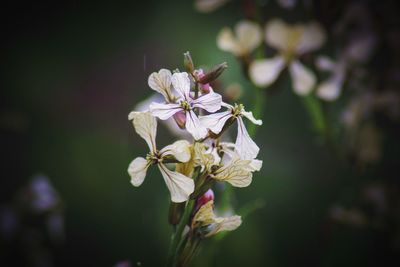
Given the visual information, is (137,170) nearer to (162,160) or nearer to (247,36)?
(162,160)

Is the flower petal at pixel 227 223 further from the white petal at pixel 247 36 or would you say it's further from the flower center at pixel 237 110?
the white petal at pixel 247 36

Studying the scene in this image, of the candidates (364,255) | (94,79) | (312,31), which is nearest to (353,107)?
(312,31)

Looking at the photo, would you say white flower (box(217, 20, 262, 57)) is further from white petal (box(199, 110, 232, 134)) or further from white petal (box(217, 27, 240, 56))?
white petal (box(199, 110, 232, 134))

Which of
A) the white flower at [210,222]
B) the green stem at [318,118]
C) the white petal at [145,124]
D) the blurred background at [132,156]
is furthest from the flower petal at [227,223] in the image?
the green stem at [318,118]

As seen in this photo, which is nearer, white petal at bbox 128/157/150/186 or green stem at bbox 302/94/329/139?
white petal at bbox 128/157/150/186

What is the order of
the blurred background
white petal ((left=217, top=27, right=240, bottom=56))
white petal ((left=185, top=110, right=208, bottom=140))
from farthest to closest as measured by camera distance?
1. the blurred background
2. white petal ((left=217, top=27, right=240, bottom=56))
3. white petal ((left=185, top=110, right=208, bottom=140))

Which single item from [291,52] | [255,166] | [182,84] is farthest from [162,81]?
[291,52]

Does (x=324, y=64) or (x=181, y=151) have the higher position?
(x=181, y=151)

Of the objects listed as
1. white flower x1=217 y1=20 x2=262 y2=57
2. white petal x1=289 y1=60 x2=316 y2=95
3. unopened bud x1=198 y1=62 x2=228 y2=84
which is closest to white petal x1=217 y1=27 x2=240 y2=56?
white flower x1=217 y1=20 x2=262 y2=57
